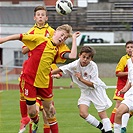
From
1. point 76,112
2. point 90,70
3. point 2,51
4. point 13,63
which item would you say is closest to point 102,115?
point 90,70

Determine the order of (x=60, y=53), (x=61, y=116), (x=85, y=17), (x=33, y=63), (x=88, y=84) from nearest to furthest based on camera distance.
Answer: (x=33, y=63)
(x=60, y=53)
(x=88, y=84)
(x=61, y=116)
(x=85, y=17)

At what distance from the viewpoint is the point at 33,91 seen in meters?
8.06

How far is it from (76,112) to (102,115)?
4.04 metres

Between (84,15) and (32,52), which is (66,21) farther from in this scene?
(32,52)

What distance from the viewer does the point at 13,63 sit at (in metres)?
35.2

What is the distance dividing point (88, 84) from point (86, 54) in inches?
19.9

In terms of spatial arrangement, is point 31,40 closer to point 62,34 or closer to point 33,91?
point 62,34

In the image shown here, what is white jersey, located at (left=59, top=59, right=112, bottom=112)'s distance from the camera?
350 inches

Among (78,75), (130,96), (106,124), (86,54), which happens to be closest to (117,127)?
(130,96)

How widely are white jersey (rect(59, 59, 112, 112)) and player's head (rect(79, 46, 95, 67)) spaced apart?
0.15 meters

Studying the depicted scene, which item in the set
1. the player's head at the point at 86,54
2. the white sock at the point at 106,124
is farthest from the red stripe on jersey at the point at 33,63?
the white sock at the point at 106,124

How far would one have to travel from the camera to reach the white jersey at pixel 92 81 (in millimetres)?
8883

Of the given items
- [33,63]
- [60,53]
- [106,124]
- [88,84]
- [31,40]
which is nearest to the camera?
[31,40]

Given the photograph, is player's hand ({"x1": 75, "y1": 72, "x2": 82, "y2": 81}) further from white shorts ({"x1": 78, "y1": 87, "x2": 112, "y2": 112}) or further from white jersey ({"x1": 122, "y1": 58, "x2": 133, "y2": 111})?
white jersey ({"x1": 122, "y1": 58, "x2": 133, "y2": 111})
